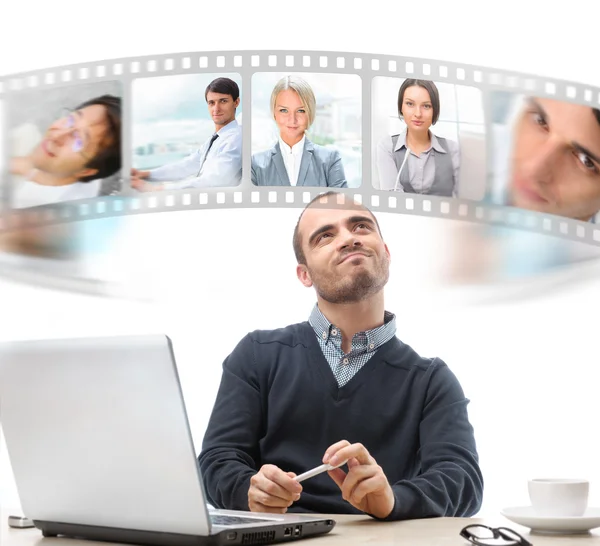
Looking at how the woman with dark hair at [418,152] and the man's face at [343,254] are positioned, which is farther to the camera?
the woman with dark hair at [418,152]

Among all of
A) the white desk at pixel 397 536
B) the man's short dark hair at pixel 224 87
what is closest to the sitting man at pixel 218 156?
the man's short dark hair at pixel 224 87

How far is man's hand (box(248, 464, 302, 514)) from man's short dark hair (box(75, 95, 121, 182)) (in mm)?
1218

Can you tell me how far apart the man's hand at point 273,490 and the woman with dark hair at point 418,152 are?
3.62 ft

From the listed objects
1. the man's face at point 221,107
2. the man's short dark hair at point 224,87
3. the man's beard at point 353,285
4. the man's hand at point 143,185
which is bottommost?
the man's beard at point 353,285

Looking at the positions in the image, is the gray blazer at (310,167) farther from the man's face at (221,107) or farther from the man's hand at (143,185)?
the man's hand at (143,185)

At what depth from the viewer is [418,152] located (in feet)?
7.27

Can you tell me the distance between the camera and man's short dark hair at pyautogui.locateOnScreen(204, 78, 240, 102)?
7.33 feet

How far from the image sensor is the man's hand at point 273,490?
4.07 ft

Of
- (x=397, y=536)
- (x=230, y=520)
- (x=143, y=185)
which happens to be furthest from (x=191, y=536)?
(x=143, y=185)

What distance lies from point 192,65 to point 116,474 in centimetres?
152

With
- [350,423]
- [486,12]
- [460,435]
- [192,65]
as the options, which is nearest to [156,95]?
[192,65]

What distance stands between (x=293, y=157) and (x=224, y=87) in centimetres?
27

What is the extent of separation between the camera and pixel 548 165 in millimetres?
2191

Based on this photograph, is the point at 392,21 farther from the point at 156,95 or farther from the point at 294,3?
the point at 156,95
